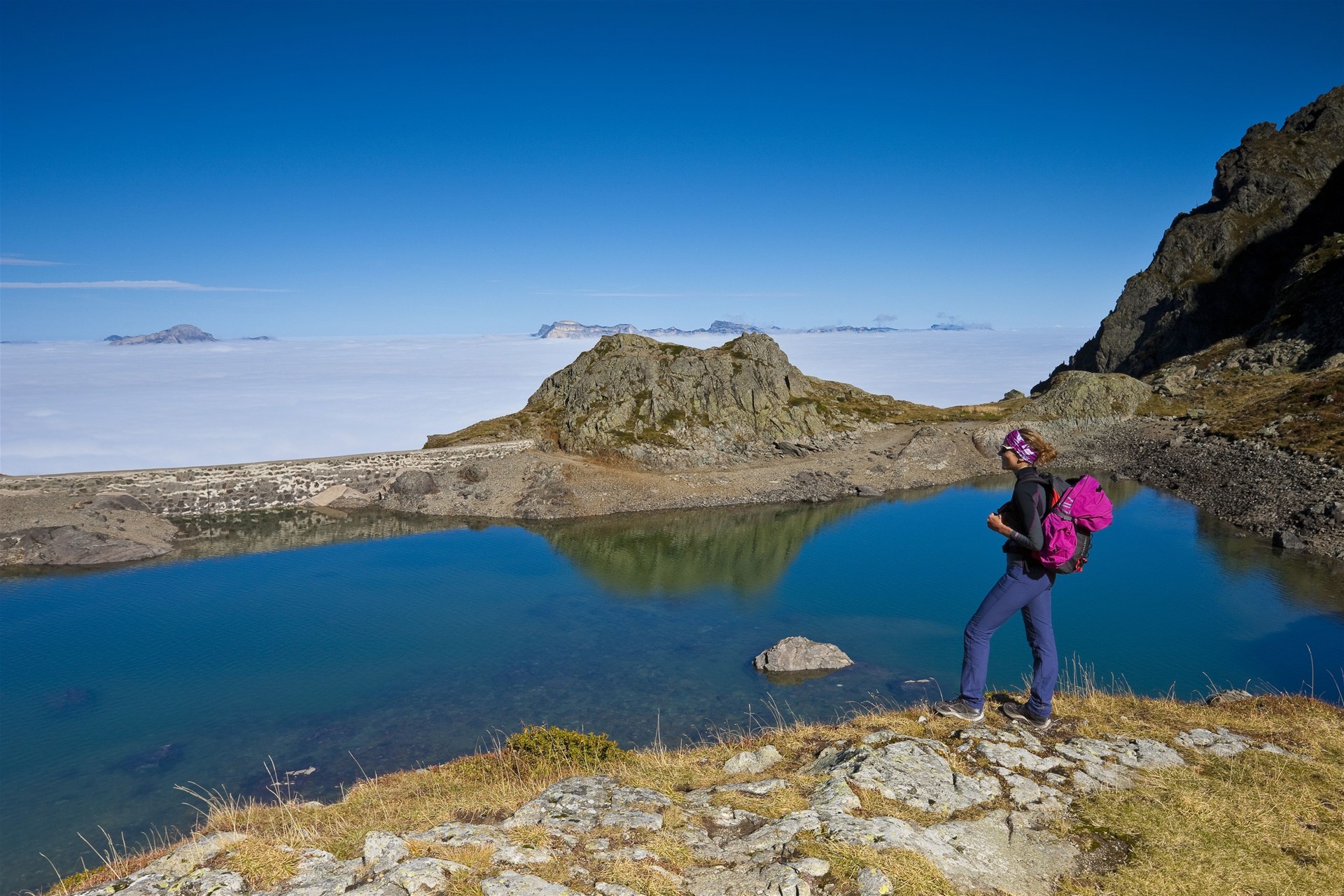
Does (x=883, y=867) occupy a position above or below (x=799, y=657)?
above

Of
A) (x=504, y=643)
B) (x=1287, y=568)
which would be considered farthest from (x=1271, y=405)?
(x=504, y=643)

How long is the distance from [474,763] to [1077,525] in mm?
12861

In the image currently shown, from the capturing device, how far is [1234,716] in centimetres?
1216

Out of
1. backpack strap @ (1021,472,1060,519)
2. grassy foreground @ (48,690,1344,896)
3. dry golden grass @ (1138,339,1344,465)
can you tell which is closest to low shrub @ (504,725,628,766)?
grassy foreground @ (48,690,1344,896)

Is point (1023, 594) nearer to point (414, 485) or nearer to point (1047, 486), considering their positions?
point (1047, 486)

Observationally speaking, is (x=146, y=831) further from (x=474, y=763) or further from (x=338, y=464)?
(x=338, y=464)

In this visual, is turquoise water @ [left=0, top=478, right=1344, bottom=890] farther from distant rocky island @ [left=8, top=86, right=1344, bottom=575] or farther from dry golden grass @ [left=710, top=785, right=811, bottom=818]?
dry golden grass @ [left=710, top=785, right=811, bottom=818]

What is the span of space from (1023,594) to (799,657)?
738 inches

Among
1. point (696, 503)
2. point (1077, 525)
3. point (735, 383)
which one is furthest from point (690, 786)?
point (735, 383)

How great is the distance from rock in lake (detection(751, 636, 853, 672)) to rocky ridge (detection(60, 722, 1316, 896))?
17.3 meters

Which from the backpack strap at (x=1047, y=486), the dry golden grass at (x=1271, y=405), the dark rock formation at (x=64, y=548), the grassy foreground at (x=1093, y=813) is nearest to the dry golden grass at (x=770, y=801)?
the grassy foreground at (x=1093, y=813)

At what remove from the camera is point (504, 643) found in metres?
32.2

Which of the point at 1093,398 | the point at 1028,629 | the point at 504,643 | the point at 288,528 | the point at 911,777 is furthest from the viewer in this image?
the point at 1093,398

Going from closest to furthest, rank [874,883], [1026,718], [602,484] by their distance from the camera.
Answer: [874,883], [1026,718], [602,484]
